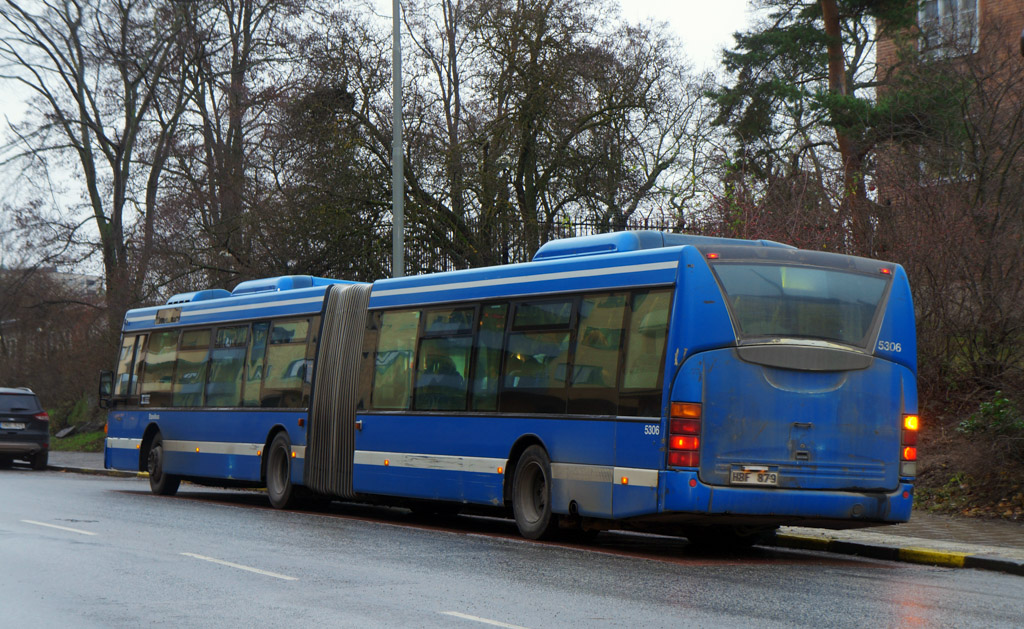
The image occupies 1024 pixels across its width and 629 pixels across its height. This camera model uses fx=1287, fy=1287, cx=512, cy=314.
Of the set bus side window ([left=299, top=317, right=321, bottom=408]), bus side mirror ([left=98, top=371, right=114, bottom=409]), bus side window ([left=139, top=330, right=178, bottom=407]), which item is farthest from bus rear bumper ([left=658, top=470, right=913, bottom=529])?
bus side mirror ([left=98, top=371, right=114, bottom=409])

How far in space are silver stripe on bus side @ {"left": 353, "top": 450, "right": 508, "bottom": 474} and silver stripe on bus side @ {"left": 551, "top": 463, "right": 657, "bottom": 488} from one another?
1.07 meters

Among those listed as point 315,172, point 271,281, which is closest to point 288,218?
point 315,172

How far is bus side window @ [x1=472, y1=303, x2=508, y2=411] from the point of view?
47.0 ft

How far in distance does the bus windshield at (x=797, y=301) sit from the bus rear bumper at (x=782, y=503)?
4.70 ft

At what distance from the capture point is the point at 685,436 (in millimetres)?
11609

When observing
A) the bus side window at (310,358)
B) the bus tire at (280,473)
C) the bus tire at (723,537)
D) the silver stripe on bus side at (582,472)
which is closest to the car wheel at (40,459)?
the bus tire at (280,473)

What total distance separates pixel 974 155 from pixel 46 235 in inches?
1167

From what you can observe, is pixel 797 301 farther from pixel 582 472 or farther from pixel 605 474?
pixel 582 472

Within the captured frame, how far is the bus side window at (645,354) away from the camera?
11.9m

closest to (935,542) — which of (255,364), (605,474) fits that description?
(605,474)

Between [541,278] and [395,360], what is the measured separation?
10.5ft

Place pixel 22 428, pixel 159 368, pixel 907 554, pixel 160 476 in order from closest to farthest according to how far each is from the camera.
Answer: pixel 907 554 → pixel 160 476 → pixel 159 368 → pixel 22 428

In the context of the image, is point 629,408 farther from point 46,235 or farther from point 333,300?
point 46,235

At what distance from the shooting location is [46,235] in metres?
39.8
